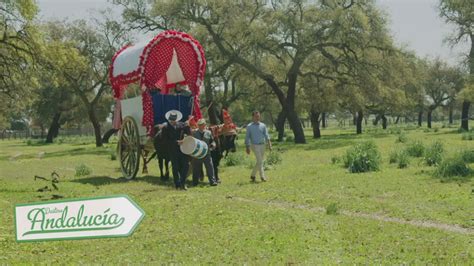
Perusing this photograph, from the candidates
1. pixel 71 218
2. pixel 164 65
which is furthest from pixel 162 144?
pixel 71 218

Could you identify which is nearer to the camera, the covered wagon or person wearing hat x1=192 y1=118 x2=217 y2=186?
person wearing hat x1=192 y1=118 x2=217 y2=186

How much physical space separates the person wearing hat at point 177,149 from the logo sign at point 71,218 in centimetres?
642

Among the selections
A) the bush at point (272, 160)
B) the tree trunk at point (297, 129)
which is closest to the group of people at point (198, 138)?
the bush at point (272, 160)

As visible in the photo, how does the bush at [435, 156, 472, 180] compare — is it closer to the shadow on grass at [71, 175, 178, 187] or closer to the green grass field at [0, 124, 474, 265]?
the green grass field at [0, 124, 474, 265]

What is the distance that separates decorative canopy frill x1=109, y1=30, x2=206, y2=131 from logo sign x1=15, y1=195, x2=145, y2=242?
8302 millimetres

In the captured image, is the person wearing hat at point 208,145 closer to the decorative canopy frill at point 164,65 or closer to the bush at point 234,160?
the decorative canopy frill at point 164,65

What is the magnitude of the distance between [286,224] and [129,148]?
9.75 metres

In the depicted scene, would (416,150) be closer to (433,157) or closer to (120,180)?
(433,157)

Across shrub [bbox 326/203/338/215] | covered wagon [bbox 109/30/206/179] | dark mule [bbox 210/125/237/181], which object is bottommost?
shrub [bbox 326/203/338/215]

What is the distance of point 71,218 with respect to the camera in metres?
7.45

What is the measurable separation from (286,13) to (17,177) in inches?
872

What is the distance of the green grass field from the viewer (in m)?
7.15

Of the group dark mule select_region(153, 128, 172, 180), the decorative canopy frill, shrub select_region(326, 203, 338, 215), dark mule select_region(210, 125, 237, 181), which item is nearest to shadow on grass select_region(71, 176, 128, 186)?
dark mule select_region(153, 128, 172, 180)

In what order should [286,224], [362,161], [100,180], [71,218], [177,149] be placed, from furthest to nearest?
1. [100,180]
2. [362,161]
3. [177,149]
4. [286,224]
5. [71,218]
